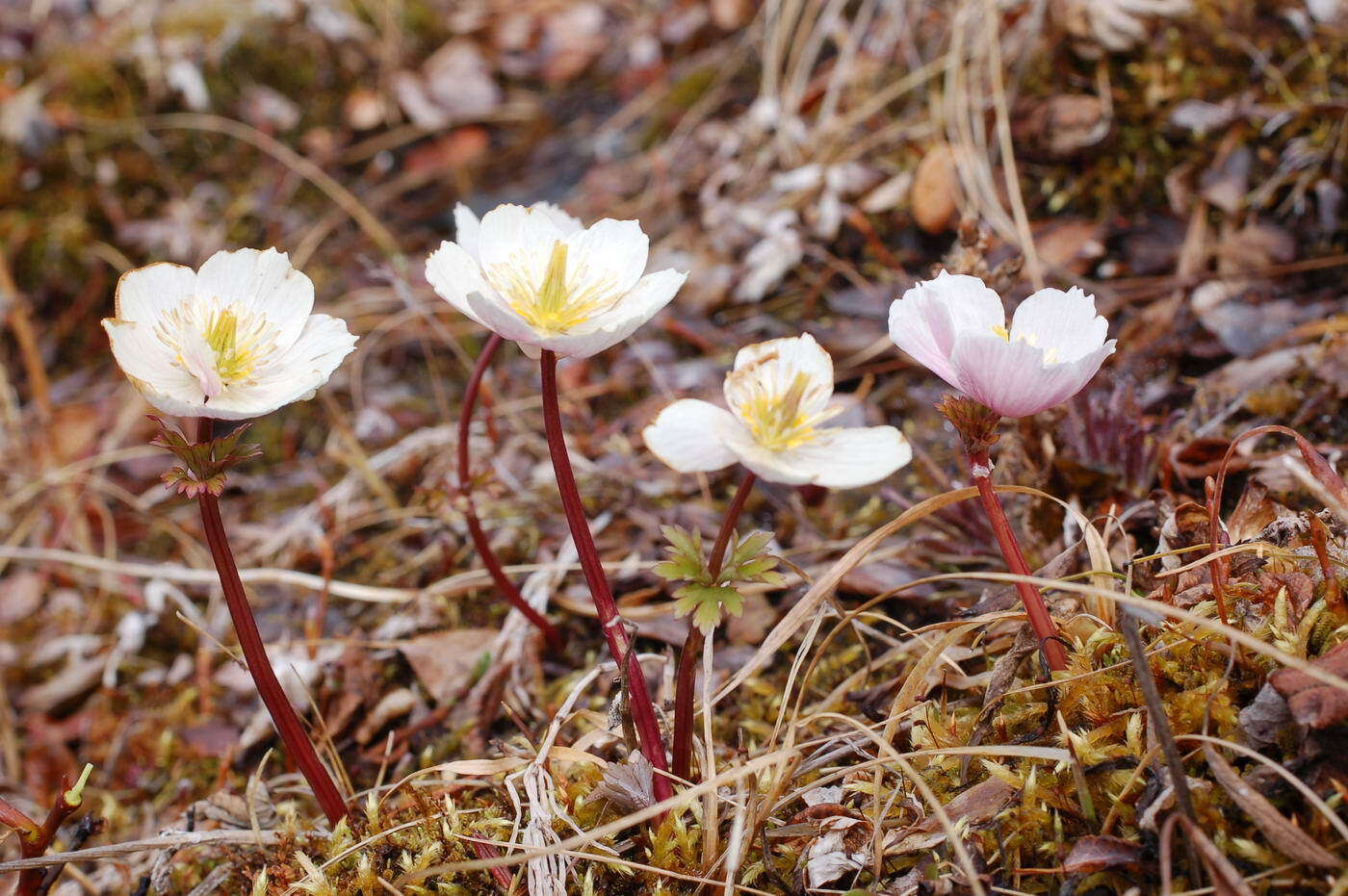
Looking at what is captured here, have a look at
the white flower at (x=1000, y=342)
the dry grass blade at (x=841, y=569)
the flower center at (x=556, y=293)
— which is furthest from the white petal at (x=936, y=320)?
the flower center at (x=556, y=293)

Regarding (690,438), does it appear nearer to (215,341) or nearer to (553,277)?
(553,277)

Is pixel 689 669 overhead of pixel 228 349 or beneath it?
beneath

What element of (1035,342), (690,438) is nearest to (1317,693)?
(1035,342)

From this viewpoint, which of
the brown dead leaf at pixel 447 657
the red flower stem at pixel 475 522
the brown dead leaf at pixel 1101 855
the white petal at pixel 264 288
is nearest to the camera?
the brown dead leaf at pixel 1101 855

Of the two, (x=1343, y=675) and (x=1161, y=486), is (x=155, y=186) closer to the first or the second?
(x=1161, y=486)

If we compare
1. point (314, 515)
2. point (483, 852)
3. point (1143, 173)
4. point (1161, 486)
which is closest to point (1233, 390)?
point (1161, 486)

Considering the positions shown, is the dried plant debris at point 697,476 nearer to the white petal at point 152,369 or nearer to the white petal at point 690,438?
the white petal at point 152,369

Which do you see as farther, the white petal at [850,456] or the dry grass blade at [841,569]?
the dry grass blade at [841,569]

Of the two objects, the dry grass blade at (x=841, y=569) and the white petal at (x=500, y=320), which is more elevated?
the white petal at (x=500, y=320)
